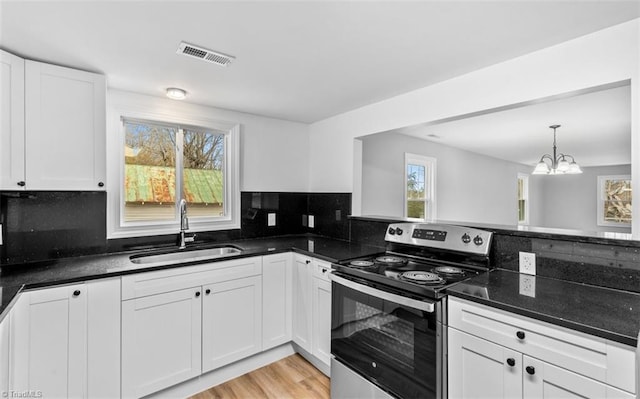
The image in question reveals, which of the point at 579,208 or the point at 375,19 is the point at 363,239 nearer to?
the point at 375,19

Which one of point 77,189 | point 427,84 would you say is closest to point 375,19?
point 427,84

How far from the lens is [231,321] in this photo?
2281 mm

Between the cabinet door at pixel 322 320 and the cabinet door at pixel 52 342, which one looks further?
the cabinet door at pixel 322 320

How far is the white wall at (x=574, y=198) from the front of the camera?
6812mm

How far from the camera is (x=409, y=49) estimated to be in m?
1.71

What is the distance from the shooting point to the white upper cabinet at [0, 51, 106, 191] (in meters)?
1.72

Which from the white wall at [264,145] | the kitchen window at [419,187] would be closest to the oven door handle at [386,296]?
the white wall at [264,145]

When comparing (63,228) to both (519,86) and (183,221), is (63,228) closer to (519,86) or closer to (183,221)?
(183,221)

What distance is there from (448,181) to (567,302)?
3.75 metres

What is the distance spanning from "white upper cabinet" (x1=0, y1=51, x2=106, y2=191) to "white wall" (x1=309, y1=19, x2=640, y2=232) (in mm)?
2031

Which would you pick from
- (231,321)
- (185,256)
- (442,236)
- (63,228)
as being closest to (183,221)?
(185,256)

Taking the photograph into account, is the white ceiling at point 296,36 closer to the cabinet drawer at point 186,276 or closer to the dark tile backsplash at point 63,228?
the dark tile backsplash at point 63,228

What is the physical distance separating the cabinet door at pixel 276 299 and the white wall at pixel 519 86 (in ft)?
3.30

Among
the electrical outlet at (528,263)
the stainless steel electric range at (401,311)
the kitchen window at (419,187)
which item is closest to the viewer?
the stainless steel electric range at (401,311)
